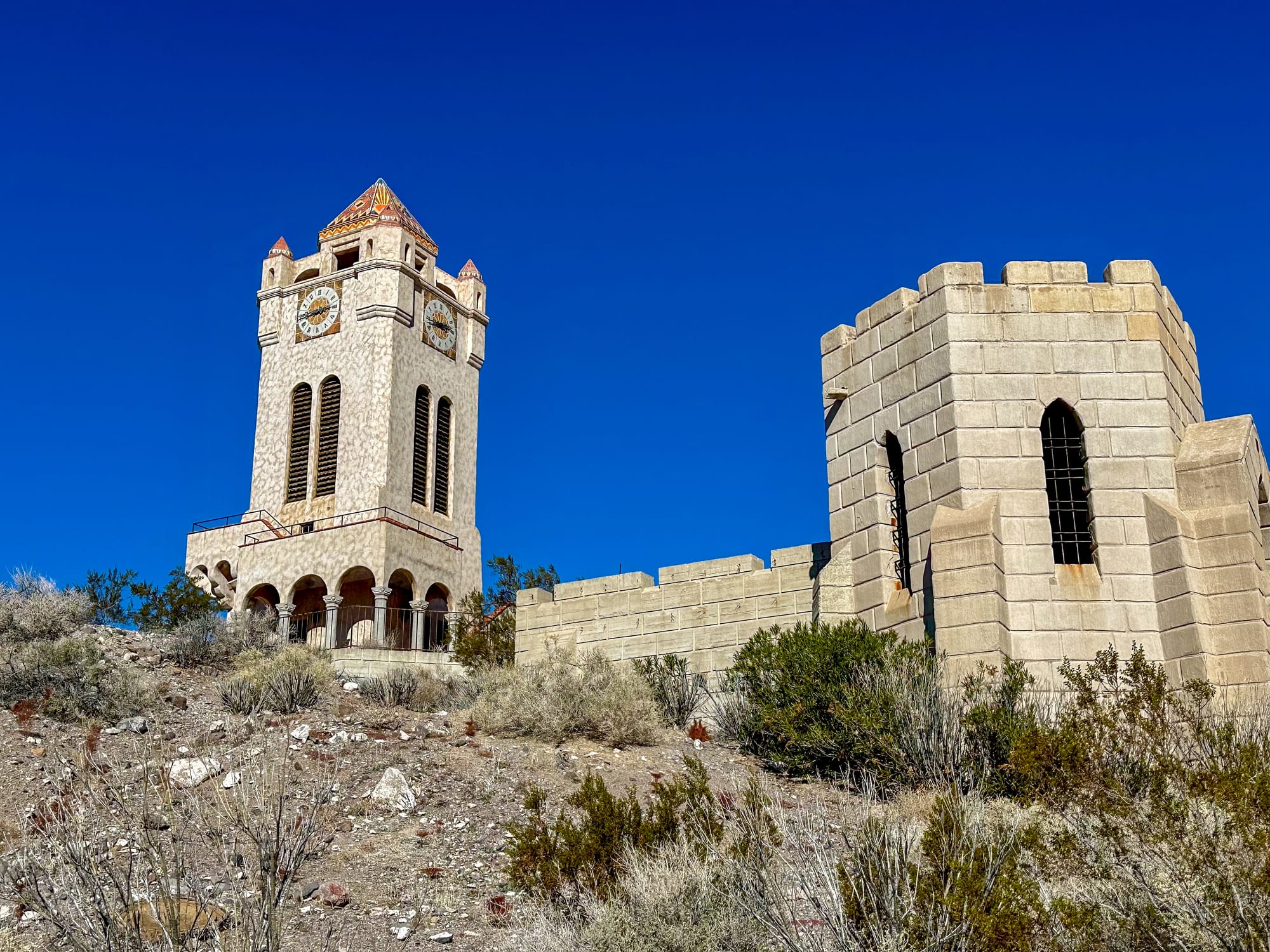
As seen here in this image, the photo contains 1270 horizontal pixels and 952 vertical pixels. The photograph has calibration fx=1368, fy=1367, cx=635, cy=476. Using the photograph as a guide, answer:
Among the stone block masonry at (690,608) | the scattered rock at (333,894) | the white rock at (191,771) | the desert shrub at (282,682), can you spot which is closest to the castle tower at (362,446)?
the stone block masonry at (690,608)

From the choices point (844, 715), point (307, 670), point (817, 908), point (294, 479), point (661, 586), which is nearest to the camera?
point (817, 908)

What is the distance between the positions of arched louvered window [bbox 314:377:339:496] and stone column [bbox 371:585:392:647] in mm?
4730

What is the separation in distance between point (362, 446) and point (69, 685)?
2034cm

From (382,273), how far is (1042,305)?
25111 mm

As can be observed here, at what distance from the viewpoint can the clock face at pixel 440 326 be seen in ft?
129

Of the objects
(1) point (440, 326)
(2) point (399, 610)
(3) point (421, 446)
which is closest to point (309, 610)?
(2) point (399, 610)

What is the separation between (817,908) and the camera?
27.2 feet

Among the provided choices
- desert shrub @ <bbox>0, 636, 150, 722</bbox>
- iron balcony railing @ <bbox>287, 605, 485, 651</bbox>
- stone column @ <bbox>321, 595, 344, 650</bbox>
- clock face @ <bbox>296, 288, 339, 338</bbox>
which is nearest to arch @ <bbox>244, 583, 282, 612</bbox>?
iron balcony railing @ <bbox>287, 605, 485, 651</bbox>

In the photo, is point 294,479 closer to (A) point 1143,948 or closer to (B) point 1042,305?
(B) point 1042,305

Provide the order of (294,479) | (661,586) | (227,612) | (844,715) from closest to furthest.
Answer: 1. (844,715)
2. (661,586)
3. (227,612)
4. (294,479)

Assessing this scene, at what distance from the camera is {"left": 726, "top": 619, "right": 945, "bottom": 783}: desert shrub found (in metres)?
13.9

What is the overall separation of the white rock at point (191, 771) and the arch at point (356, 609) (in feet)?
62.0

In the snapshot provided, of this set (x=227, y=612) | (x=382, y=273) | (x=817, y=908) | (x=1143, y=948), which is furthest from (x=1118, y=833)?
(x=382, y=273)

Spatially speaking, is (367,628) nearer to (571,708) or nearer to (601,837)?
(571,708)
